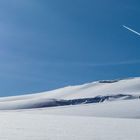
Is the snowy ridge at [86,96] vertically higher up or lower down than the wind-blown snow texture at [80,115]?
higher up

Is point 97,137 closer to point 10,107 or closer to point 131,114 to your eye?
point 131,114

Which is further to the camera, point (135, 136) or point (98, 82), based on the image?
point (98, 82)

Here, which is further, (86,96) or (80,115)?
(86,96)

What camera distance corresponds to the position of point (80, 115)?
2762 cm

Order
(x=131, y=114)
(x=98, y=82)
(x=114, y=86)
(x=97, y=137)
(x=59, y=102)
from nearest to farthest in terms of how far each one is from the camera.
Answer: (x=97, y=137) < (x=131, y=114) < (x=59, y=102) < (x=114, y=86) < (x=98, y=82)

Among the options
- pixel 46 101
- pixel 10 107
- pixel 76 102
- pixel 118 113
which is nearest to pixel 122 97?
pixel 76 102

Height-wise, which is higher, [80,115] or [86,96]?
[86,96]

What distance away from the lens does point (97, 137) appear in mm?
10102

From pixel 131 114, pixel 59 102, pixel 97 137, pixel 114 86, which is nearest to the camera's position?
pixel 97 137

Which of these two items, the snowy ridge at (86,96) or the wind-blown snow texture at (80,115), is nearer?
the wind-blown snow texture at (80,115)

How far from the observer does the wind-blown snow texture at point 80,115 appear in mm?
10758

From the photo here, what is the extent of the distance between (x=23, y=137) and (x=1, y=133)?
103 centimetres

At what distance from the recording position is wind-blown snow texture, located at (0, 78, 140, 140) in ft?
35.3

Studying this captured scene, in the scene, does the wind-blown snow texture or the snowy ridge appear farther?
the snowy ridge
